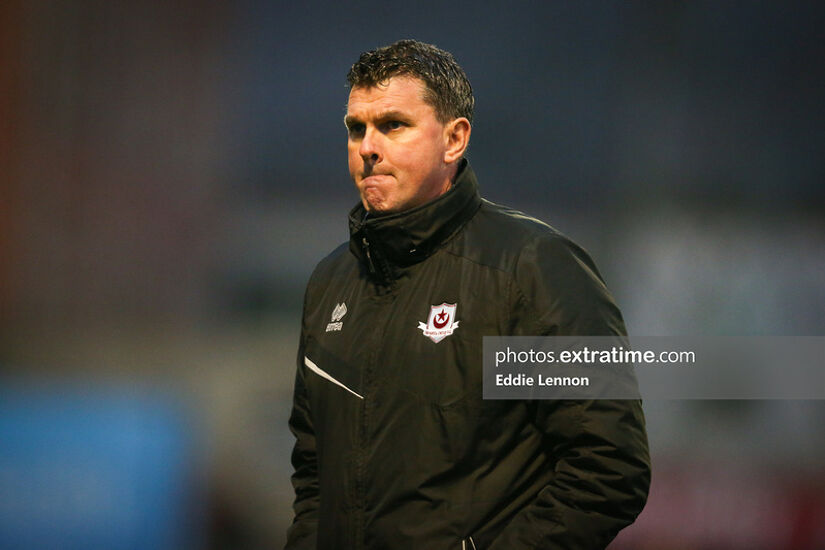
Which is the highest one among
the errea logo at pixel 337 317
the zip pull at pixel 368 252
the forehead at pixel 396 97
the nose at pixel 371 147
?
the forehead at pixel 396 97

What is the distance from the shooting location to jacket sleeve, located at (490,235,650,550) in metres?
1.45

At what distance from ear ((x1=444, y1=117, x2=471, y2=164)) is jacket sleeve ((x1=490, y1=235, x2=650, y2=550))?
0.33 meters

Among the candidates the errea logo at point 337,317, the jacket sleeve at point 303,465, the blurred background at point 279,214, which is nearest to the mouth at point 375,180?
the errea logo at point 337,317

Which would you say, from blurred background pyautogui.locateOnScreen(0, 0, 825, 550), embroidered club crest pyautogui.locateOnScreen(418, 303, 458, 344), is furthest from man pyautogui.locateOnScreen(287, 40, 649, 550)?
blurred background pyautogui.locateOnScreen(0, 0, 825, 550)

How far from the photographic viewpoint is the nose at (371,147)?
170 centimetres

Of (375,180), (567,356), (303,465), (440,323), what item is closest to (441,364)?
(440,323)

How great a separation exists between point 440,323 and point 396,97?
1.42 feet

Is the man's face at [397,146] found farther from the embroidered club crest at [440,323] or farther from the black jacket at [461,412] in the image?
the embroidered club crest at [440,323]

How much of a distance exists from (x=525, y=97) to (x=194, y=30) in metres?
1.53

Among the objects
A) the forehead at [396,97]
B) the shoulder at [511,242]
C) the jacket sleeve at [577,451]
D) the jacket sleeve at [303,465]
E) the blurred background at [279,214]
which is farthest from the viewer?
the blurred background at [279,214]

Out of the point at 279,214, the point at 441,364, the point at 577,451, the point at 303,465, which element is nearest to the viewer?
the point at 577,451

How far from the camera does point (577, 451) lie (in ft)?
4.83

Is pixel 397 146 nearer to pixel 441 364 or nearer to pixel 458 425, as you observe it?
pixel 441 364

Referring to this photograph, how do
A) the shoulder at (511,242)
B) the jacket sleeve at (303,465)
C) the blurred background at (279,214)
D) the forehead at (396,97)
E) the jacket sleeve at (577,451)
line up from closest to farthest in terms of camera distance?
the jacket sleeve at (577,451) → the shoulder at (511,242) → the forehead at (396,97) → the jacket sleeve at (303,465) → the blurred background at (279,214)
